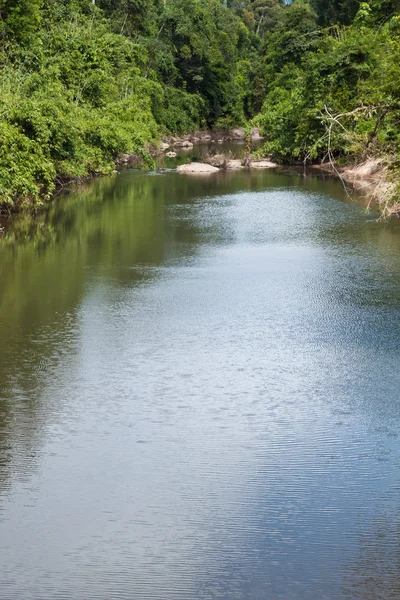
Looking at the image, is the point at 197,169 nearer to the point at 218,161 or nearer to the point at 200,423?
the point at 218,161

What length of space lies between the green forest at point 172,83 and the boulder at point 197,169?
1.92 meters

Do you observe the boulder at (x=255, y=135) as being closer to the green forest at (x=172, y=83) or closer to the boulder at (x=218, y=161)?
the green forest at (x=172, y=83)

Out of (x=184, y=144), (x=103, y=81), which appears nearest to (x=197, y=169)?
(x=103, y=81)

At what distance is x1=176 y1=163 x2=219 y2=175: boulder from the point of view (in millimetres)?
37406

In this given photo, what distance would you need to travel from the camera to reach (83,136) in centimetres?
3027

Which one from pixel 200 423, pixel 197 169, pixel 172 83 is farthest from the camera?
pixel 172 83

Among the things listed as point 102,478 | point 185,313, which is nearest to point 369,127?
point 185,313

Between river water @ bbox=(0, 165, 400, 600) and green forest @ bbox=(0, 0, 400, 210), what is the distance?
8.78 feet

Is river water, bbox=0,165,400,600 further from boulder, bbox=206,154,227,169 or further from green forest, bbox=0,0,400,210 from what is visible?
boulder, bbox=206,154,227,169

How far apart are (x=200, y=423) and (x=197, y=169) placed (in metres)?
29.1

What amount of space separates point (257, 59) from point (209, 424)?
Answer: 2830 inches

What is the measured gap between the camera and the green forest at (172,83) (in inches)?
838

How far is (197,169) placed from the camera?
124ft

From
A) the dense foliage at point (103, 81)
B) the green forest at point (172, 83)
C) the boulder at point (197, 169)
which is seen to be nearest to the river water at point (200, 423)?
the green forest at point (172, 83)
